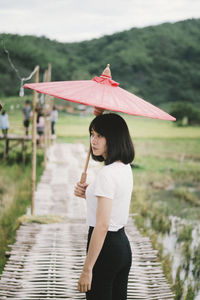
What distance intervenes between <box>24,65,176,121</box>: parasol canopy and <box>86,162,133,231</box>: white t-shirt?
271 millimetres

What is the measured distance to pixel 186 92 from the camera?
1118 inches

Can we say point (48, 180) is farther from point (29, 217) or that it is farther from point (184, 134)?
point (184, 134)

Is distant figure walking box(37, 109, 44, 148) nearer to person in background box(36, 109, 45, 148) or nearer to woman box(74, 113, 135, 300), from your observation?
person in background box(36, 109, 45, 148)

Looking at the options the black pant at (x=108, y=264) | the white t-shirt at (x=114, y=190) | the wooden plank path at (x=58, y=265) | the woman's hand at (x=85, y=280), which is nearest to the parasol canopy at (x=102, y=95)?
the white t-shirt at (x=114, y=190)

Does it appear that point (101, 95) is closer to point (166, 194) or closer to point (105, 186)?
point (105, 186)

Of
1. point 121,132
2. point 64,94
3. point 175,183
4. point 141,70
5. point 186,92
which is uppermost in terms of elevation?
point 141,70

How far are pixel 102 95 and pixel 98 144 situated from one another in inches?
10.4

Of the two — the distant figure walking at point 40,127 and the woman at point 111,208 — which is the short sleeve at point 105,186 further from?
the distant figure walking at point 40,127

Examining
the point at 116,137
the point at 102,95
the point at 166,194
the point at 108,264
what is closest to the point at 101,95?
the point at 102,95

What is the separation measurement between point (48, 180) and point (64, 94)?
4578 millimetres

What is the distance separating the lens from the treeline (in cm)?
2717

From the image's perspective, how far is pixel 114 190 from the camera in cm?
137

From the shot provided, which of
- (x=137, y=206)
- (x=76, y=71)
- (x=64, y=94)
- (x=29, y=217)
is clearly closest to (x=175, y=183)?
(x=137, y=206)

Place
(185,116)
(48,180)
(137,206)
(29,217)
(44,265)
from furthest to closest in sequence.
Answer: (185,116)
(48,180)
(137,206)
(29,217)
(44,265)
